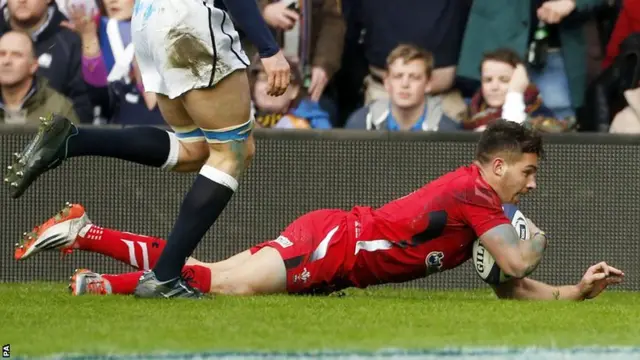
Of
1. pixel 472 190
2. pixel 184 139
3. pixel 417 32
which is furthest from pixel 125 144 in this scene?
pixel 417 32

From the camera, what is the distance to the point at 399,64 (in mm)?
10109

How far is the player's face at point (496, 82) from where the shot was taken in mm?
9992

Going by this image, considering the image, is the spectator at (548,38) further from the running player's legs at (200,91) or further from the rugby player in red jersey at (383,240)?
the running player's legs at (200,91)

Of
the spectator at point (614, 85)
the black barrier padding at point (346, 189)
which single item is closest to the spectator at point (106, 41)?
the black barrier padding at point (346, 189)

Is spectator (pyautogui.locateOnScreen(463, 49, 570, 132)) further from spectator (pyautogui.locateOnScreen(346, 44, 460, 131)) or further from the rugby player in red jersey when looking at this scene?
the rugby player in red jersey

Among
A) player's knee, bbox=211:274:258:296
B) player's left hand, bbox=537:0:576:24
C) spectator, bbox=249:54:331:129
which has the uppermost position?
player's left hand, bbox=537:0:576:24

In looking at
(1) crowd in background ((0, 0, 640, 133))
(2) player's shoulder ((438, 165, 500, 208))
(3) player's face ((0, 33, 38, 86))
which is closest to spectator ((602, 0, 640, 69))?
(1) crowd in background ((0, 0, 640, 133))

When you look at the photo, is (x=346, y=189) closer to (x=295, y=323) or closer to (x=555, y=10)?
(x=555, y=10)

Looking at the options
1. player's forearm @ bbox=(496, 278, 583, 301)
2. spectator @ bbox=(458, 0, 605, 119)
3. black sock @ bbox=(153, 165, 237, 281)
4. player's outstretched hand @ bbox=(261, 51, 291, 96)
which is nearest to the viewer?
player's outstretched hand @ bbox=(261, 51, 291, 96)

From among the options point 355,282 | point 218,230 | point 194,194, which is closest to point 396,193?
point 218,230

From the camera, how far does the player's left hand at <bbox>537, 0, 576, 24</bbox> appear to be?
10.2 metres

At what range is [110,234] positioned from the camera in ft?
24.2

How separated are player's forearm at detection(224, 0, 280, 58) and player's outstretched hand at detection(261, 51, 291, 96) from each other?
0.03 m

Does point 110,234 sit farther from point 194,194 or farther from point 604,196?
point 604,196
